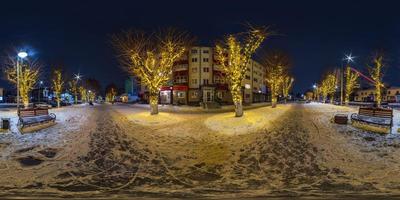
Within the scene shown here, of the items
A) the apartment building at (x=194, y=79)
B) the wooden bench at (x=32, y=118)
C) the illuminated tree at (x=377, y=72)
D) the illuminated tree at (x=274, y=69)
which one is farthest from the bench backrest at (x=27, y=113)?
the apartment building at (x=194, y=79)

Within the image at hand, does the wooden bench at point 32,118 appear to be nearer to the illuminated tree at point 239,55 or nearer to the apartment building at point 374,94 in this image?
the illuminated tree at point 239,55

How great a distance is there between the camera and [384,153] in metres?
13.1

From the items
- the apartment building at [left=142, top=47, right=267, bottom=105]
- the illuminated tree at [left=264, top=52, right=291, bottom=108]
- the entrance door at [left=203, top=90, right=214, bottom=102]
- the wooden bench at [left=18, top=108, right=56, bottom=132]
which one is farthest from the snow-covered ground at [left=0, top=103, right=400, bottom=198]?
the apartment building at [left=142, top=47, right=267, bottom=105]

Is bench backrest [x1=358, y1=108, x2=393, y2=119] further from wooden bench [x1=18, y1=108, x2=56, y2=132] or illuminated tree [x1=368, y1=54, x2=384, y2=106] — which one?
wooden bench [x1=18, y1=108, x2=56, y2=132]

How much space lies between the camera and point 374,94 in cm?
11112

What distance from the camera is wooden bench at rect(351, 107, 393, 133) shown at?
17547 mm

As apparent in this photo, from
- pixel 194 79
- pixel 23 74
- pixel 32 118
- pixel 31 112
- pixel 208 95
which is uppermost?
pixel 194 79

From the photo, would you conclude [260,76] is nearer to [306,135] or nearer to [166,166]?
[306,135]

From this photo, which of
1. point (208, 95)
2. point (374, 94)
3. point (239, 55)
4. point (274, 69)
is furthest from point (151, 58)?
point (374, 94)

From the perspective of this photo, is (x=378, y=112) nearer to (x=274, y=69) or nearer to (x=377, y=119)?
(x=377, y=119)

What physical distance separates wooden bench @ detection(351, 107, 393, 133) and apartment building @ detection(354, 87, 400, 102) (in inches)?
3561

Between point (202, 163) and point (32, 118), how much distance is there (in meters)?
13.2

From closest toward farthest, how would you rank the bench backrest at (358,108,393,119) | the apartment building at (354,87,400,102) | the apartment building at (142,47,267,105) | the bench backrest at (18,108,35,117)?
the bench backrest at (358,108,393,119) → the bench backrest at (18,108,35,117) → the apartment building at (142,47,267,105) → the apartment building at (354,87,400,102)

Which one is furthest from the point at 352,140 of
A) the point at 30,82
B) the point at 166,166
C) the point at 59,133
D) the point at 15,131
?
the point at 30,82
